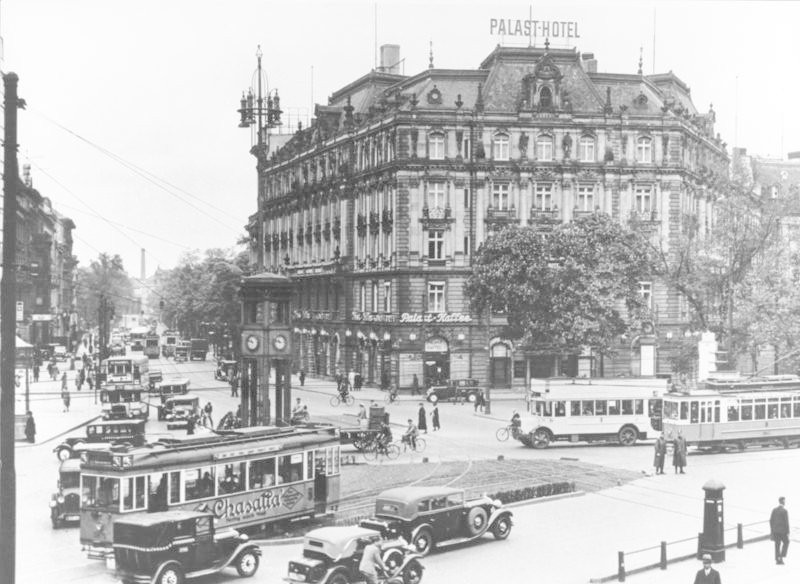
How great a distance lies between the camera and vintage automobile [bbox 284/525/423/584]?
1933 centimetres

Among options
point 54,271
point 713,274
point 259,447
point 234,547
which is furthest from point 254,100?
point 713,274

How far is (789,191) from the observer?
55500mm

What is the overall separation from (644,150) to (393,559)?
176 ft

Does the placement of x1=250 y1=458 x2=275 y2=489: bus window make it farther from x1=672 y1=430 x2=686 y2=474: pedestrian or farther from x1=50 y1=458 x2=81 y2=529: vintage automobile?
x1=672 y1=430 x2=686 y2=474: pedestrian

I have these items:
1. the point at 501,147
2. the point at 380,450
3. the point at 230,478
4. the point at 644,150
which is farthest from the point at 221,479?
the point at 644,150

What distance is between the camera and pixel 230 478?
2366 cm

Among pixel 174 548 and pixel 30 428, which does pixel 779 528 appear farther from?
pixel 30 428

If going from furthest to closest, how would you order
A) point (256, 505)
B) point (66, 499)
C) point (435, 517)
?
point (66, 499) < point (256, 505) < point (435, 517)

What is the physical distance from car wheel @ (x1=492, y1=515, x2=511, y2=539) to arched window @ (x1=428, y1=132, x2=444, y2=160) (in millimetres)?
Result: 43596

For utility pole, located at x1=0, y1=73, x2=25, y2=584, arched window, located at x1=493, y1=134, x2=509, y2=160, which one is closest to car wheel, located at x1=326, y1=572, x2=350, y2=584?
utility pole, located at x1=0, y1=73, x2=25, y2=584

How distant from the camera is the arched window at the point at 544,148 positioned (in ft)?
220

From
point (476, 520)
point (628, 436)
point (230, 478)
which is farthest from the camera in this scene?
point (628, 436)

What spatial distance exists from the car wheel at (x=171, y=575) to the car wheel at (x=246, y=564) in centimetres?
145

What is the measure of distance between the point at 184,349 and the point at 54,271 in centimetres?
6945
